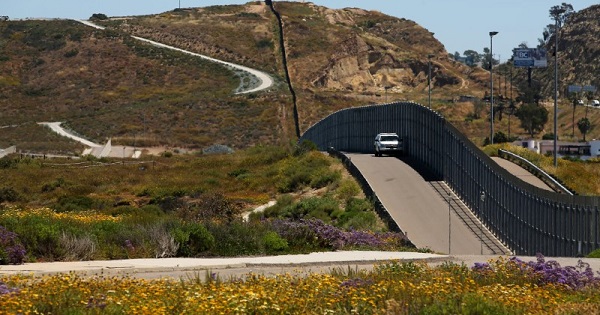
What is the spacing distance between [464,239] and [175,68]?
4726 inches

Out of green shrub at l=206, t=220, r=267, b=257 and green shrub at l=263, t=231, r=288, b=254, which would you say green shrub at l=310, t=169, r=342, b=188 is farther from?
green shrub at l=206, t=220, r=267, b=257

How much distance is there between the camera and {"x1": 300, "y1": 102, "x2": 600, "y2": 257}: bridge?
105ft

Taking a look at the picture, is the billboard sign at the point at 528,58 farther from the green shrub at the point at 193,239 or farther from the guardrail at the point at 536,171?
the green shrub at the point at 193,239

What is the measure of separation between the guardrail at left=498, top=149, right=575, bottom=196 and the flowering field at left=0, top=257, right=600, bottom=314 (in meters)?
23.6

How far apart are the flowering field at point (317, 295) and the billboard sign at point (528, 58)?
130 meters

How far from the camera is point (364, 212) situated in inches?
→ 1642

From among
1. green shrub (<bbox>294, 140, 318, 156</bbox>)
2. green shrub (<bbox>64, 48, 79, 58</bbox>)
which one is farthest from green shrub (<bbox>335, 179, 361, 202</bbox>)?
green shrub (<bbox>64, 48, 79, 58</bbox>)

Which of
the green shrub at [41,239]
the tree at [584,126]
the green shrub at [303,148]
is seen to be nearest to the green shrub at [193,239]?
the green shrub at [41,239]

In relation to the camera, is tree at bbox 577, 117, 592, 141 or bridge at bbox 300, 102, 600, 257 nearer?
bridge at bbox 300, 102, 600, 257

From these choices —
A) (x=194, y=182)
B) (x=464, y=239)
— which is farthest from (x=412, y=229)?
(x=194, y=182)

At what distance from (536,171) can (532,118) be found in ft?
228

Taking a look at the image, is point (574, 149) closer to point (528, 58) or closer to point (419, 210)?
point (419, 210)

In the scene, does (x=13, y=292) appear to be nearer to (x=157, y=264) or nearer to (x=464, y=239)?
(x=157, y=264)

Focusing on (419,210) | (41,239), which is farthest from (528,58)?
(41,239)
